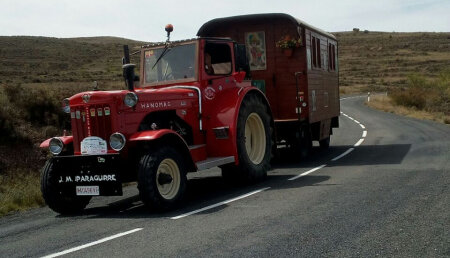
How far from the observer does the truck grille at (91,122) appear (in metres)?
8.36

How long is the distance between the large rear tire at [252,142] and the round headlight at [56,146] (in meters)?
3.11

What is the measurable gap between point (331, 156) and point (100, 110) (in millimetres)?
8411

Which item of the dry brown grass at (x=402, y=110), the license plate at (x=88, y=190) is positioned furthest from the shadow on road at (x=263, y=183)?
the dry brown grass at (x=402, y=110)

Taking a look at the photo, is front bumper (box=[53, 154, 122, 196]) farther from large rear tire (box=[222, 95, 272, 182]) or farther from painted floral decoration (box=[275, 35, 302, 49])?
painted floral decoration (box=[275, 35, 302, 49])

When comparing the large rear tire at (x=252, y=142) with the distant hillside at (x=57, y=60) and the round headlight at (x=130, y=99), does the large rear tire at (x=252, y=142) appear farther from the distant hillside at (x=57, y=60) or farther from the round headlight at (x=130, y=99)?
the distant hillside at (x=57, y=60)

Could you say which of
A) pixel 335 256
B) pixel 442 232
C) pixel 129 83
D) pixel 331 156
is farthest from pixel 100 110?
pixel 331 156

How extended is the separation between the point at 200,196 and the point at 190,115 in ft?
4.61

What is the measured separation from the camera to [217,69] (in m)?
10.5

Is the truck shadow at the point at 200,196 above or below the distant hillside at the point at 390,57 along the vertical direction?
below

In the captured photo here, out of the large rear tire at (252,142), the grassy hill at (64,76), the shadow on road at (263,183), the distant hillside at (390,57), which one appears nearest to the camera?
the shadow on road at (263,183)

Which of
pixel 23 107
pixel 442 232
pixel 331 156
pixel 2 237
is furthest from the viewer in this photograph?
pixel 23 107

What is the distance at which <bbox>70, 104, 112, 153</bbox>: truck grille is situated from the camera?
8359 millimetres

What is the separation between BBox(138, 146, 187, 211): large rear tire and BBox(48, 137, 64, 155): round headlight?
55.9 inches

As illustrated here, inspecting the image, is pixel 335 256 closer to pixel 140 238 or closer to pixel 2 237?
pixel 140 238
